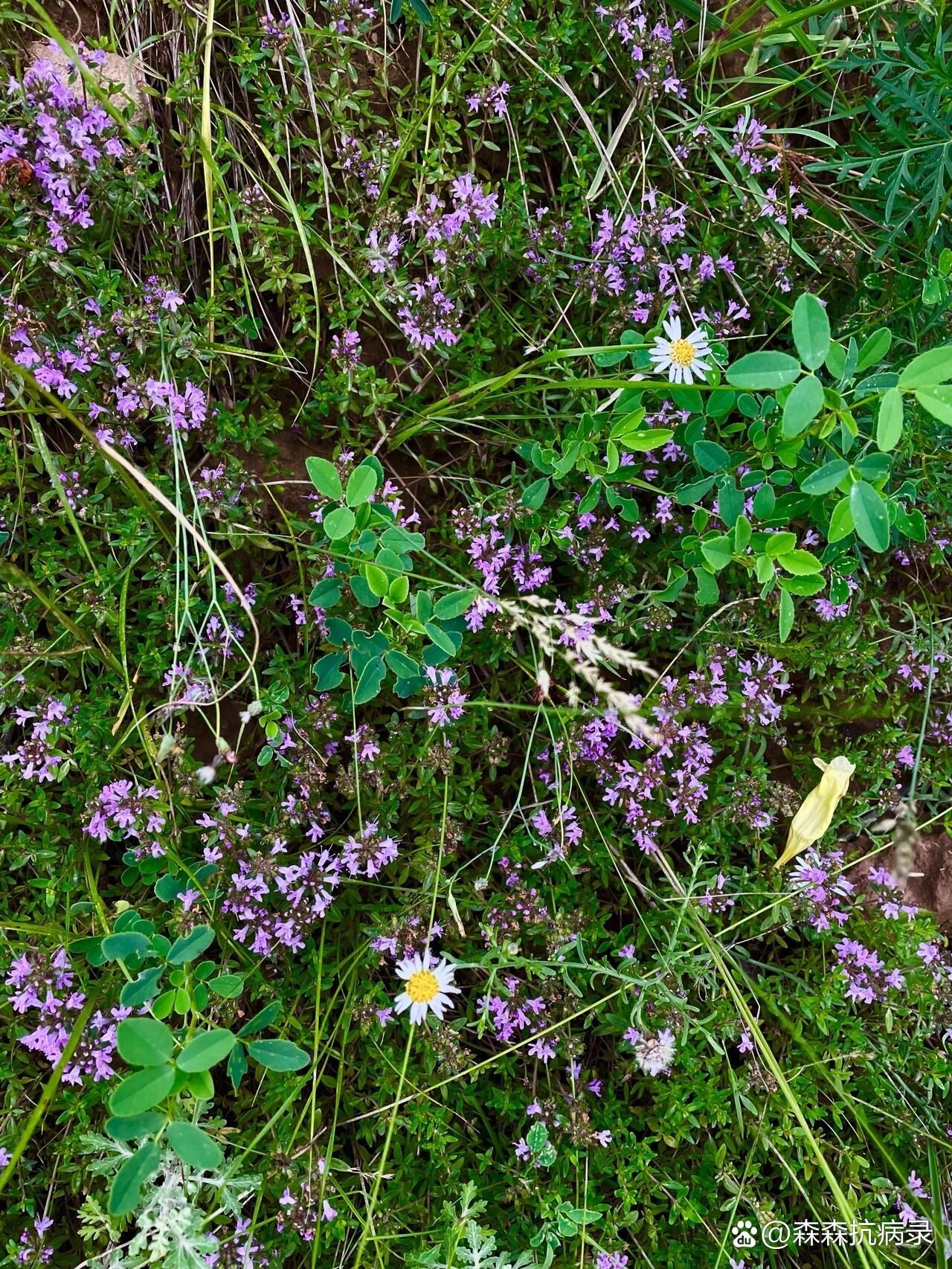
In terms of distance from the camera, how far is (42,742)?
255 centimetres

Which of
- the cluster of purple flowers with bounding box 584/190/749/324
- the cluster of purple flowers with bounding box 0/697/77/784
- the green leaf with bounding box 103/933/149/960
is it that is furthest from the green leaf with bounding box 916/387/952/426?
the cluster of purple flowers with bounding box 0/697/77/784

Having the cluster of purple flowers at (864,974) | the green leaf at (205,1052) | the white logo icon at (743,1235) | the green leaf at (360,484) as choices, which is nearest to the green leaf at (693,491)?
the green leaf at (360,484)

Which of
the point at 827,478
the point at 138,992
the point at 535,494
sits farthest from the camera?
the point at 535,494

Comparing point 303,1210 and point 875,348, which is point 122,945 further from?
point 875,348

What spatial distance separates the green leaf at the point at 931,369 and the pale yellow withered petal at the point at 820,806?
119 cm

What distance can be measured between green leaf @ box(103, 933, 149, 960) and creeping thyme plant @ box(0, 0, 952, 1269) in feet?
0.85

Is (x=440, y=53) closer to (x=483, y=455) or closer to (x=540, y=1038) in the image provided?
(x=483, y=455)

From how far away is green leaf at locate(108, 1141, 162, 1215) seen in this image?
171cm

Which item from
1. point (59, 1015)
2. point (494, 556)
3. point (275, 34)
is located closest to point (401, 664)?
point (494, 556)

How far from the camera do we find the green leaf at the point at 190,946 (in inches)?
81.0

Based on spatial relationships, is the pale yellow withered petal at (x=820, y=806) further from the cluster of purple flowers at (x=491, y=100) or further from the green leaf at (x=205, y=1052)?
the cluster of purple flowers at (x=491, y=100)

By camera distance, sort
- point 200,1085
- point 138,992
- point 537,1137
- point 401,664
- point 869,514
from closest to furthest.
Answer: point 200,1085
point 138,992
point 869,514
point 401,664
point 537,1137

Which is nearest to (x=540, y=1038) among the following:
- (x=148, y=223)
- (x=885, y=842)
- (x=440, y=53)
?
(x=885, y=842)

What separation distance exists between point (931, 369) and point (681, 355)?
0.81 meters
